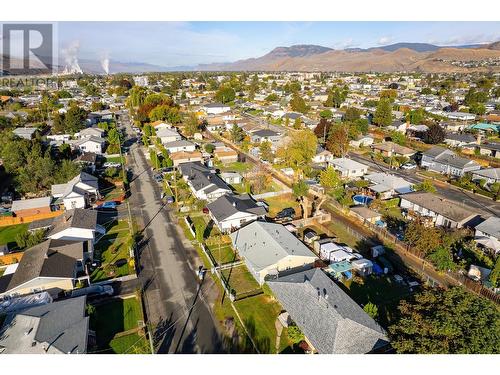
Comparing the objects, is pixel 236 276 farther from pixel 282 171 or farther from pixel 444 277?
pixel 282 171

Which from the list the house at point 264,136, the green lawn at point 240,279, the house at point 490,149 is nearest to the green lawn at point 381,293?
the green lawn at point 240,279

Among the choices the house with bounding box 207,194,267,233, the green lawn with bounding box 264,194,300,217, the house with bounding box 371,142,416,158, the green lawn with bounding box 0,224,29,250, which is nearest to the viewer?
the green lawn with bounding box 0,224,29,250

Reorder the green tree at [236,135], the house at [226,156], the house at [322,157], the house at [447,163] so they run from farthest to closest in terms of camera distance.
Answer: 1. the green tree at [236,135]
2. the house at [226,156]
3. the house at [322,157]
4. the house at [447,163]

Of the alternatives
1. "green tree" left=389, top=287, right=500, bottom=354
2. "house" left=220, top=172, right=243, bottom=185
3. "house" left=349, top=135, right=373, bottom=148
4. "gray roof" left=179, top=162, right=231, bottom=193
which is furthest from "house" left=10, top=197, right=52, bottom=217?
"house" left=349, top=135, right=373, bottom=148

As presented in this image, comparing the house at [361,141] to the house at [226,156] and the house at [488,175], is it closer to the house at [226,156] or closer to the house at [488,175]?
the house at [488,175]

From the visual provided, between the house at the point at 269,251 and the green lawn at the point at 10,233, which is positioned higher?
the house at the point at 269,251

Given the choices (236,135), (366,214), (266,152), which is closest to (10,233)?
(266,152)

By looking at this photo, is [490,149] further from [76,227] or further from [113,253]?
[76,227]

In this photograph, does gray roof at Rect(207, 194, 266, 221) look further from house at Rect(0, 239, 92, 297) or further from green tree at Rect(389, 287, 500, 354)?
green tree at Rect(389, 287, 500, 354)
